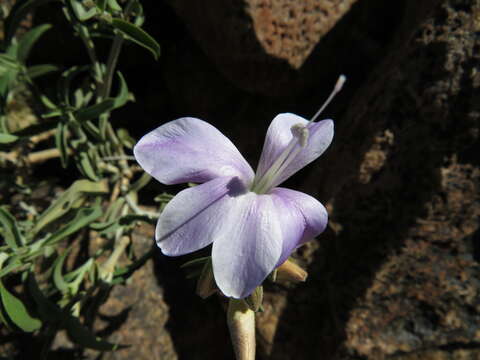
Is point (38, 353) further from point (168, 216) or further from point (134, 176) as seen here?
point (168, 216)

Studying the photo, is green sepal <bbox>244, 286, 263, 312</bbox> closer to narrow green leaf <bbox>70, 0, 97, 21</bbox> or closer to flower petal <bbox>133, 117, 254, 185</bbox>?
flower petal <bbox>133, 117, 254, 185</bbox>

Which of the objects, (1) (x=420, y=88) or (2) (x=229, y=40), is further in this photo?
(2) (x=229, y=40)

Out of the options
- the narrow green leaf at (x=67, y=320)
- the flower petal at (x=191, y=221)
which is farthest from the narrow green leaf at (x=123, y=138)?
the flower petal at (x=191, y=221)

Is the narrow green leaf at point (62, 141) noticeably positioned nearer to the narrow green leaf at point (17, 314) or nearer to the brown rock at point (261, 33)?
the narrow green leaf at point (17, 314)

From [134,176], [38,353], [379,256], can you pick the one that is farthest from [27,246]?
[379,256]

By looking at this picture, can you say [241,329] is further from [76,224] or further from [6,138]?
[6,138]

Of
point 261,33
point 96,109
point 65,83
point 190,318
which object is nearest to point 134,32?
point 96,109

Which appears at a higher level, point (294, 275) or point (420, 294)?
point (294, 275)

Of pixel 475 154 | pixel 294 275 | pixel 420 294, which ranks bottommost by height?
pixel 420 294

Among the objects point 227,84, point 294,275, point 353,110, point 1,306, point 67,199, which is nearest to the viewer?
point 294,275
